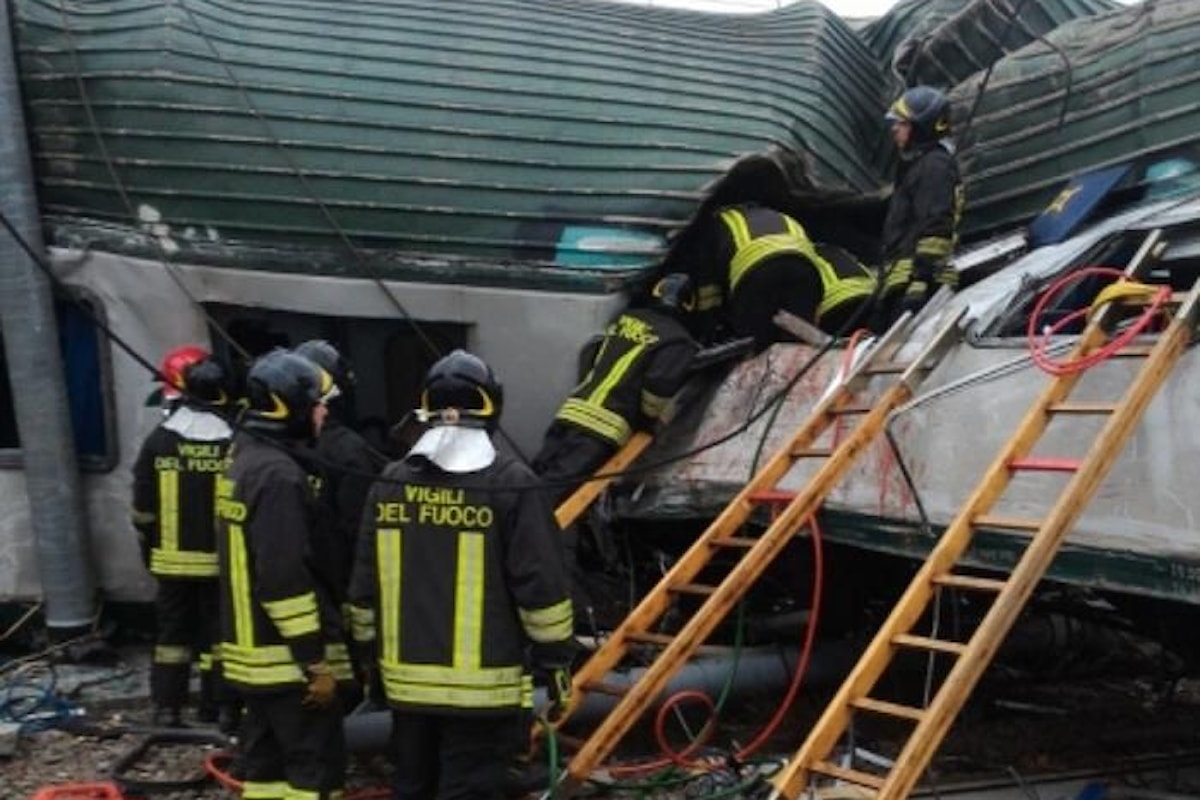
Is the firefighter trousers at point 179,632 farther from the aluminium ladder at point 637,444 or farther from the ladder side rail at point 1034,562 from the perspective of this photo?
the ladder side rail at point 1034,562

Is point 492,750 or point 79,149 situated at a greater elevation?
point 79,149

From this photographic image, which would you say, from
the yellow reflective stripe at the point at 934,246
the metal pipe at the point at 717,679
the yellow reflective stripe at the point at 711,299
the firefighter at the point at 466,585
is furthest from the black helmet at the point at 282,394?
the yellow reflective stripe at the point at 934,246

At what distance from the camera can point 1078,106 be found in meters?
7.28

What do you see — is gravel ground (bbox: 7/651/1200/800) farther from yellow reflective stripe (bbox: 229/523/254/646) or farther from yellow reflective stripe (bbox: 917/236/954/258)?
yellow reflective stripe (bbox: 917/236/954/258)

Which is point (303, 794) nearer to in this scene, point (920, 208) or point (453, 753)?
point (453, 753)

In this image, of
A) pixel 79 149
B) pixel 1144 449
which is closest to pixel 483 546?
pixel 1144 449

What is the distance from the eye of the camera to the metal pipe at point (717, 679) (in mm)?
5406

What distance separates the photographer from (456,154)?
23.7 feet

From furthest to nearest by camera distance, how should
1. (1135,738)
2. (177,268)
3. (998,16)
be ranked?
1. (998,16)
2. (177,268)
3. (1135,738)

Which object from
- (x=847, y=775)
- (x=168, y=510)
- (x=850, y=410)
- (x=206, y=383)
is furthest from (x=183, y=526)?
(x=847, y=775)

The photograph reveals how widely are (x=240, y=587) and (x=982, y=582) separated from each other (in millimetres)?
2306

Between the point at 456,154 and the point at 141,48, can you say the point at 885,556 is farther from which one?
the point at 141,48

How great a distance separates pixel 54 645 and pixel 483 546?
11.7 feet

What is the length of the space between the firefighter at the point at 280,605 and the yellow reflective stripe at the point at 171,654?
1.30 meters
